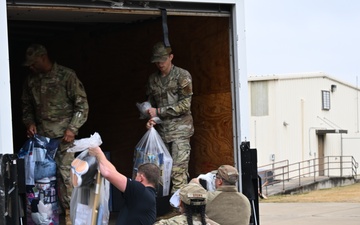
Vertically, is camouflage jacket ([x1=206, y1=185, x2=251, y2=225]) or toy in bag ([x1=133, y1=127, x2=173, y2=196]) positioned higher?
toy in bag ([x1=133, y1=127, x2=173, y2=196])

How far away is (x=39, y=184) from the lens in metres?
5.40

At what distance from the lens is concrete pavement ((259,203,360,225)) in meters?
13.4

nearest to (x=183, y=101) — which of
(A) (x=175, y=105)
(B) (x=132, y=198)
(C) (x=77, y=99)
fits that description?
(A) (x=175, y=105)

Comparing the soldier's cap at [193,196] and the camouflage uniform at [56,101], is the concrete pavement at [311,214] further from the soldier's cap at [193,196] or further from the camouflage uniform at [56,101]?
the soldier's cap at [193,196]

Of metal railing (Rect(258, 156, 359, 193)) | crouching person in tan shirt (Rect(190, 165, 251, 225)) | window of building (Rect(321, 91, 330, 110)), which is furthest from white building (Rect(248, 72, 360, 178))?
crouching person in tan shirt (Rect(190, 165, 251, 225))

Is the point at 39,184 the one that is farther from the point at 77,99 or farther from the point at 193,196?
the point at 193,196

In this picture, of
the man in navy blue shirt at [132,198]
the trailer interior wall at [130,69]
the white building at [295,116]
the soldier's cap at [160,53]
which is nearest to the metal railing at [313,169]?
the white building at [295,116]

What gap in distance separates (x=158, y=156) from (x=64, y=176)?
76cm

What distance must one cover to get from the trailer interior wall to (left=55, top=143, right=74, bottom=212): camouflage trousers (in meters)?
1.19

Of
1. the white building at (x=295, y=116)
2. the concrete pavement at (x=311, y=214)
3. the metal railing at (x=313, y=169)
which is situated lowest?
the metal railing at (x=313, y=169)

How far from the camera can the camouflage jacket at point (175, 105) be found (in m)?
5.94

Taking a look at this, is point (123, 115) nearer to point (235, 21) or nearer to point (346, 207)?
point (235, 21)

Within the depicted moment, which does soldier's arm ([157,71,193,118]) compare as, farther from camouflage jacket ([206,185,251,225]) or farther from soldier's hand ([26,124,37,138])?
camouflage jacket ([206,185,251,225])

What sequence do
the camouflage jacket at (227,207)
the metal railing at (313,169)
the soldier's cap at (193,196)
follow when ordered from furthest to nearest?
the metal railing at (313,169)
the camouflage jacket at (227,207)
the soldier's cap at (193,196)
